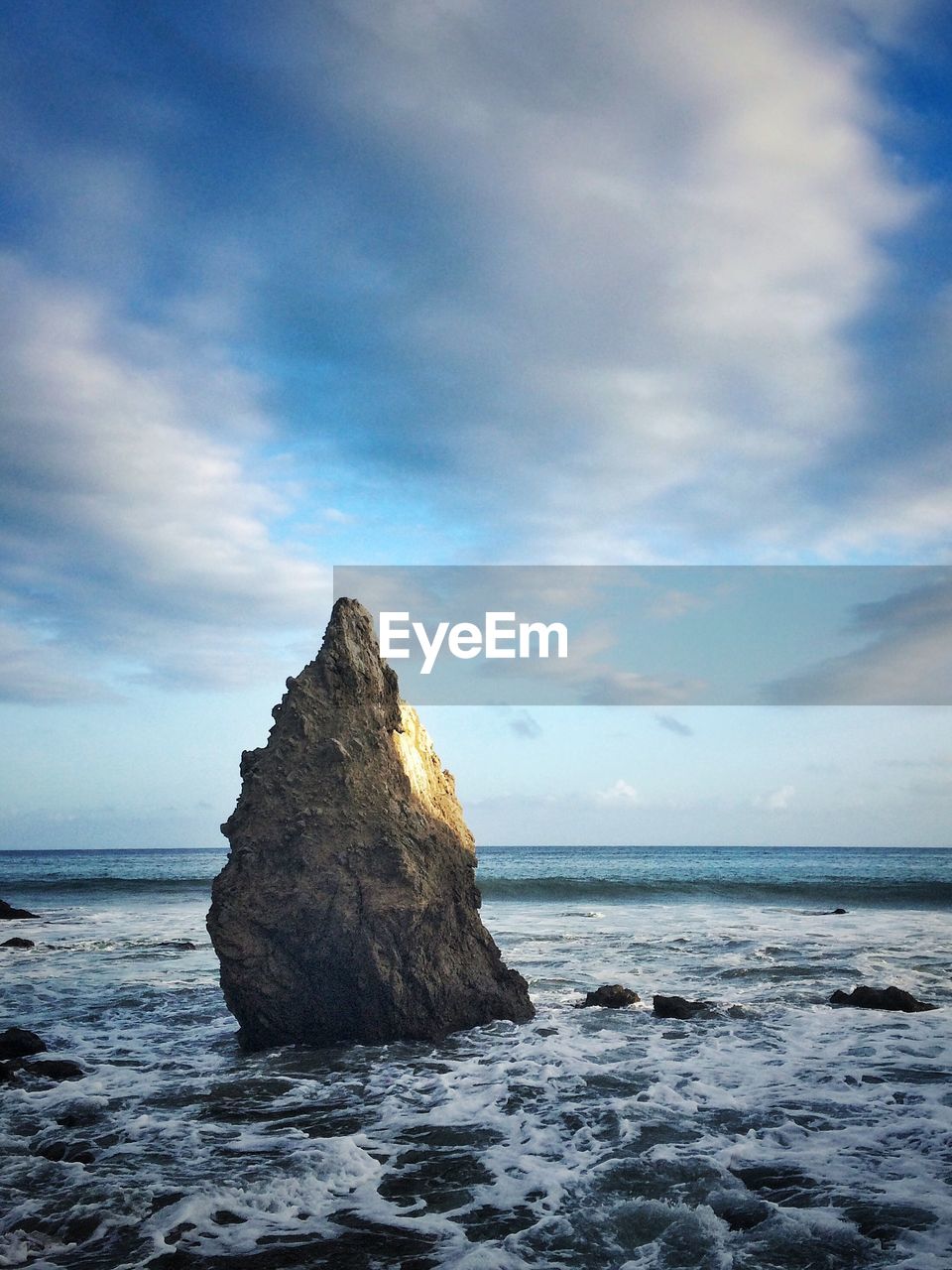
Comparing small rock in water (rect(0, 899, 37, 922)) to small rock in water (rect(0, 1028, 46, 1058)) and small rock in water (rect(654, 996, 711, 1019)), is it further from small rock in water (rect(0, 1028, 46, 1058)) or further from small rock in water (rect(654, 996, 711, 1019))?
small rock in water (rect(654, 996, 711, 1019))

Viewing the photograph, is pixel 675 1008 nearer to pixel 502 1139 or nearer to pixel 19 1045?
pixel 502 1139

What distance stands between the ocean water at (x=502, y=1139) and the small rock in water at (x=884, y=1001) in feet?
1.23

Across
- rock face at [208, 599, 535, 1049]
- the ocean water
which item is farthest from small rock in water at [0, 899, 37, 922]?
rock face at [208, 599, 535, 1049]

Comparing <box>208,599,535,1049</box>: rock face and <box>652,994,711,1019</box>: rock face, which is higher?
<box>208,599,535,1049</box>: rock face

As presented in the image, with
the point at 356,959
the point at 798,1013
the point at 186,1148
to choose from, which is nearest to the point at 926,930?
the point at 798,1013

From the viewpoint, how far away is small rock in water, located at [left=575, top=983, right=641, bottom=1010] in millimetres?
15062

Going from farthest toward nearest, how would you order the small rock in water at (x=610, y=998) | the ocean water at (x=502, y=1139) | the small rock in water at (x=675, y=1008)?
1. the small rock in water at (x=610, y=998)
2. the small rock in water at (x=675, y=1008)
3. the ocean water at (x=502, y=1139)

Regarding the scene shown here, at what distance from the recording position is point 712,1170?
802 centimetres

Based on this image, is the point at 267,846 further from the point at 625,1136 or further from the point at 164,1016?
the point at 625,1136

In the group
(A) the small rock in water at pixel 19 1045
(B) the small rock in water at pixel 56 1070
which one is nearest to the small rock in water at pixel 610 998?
(B) the small rock in water at pixel 56 1070

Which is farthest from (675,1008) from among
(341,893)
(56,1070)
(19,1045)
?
(19,1045)

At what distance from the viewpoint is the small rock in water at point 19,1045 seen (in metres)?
12.1

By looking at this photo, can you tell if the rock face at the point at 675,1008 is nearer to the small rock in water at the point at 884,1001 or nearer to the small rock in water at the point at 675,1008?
the small rock in water at the point at 675,1008

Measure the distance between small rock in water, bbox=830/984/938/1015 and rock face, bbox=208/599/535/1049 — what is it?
20.7 ft
